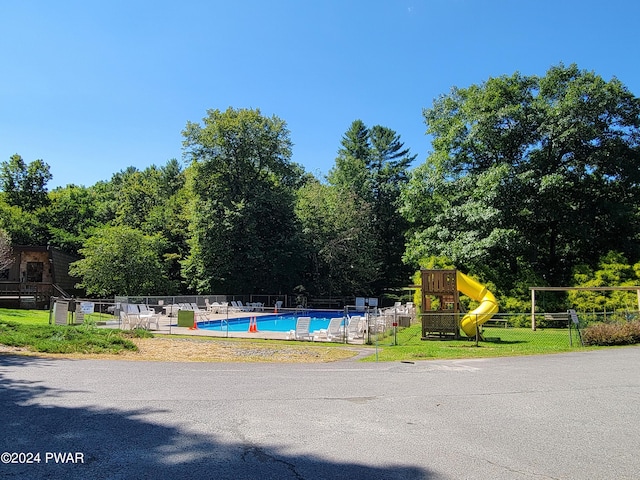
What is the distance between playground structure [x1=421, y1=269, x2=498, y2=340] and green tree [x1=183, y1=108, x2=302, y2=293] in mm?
20823

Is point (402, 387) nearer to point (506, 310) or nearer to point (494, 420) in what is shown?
point (494, 420)

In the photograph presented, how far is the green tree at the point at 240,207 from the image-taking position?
127 feet

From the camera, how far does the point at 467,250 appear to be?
2772 centimetres

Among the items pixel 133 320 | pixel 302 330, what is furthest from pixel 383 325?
pixel 133 320

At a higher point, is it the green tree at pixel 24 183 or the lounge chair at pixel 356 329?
the green tree at pixel 24 183

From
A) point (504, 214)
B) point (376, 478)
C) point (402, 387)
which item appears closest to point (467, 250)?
point (504, 214)

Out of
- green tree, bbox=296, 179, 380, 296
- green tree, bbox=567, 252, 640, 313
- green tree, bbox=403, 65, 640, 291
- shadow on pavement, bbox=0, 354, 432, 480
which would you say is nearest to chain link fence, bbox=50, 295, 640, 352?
green tree, bbox=567, 252, 640, 313

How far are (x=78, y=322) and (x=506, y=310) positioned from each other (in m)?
22.6

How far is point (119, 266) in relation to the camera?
3212 centimetres

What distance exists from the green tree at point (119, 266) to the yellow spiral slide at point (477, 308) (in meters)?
22.2

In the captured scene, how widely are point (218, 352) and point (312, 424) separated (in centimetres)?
921

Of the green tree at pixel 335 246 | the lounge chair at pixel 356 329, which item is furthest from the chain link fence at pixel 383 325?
the green tree at pixel 335 246

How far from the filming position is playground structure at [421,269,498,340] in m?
18.9

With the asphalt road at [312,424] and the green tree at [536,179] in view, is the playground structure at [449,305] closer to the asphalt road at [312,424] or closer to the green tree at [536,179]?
the green tree at [536,179]
